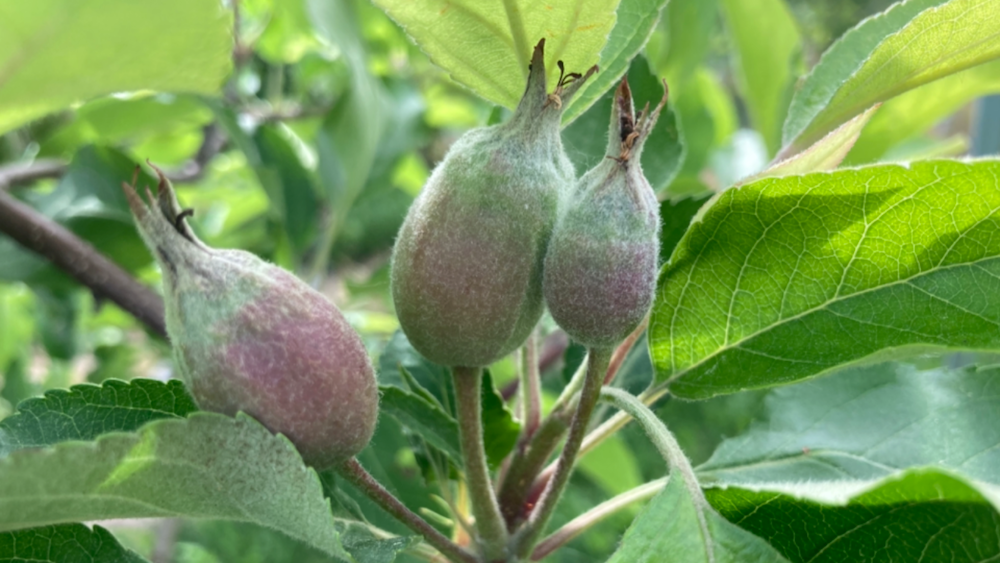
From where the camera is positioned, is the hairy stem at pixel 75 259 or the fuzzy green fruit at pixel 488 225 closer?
the fuzzy green fruit at pixel 488 225

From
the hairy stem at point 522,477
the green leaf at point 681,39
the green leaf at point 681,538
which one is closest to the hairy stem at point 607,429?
the hairy stem at point 522,477

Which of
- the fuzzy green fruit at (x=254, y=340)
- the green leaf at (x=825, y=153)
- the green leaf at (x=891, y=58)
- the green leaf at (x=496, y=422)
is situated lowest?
the green leaf at (x=496, y=422)

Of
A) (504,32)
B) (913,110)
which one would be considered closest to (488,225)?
(504,32)

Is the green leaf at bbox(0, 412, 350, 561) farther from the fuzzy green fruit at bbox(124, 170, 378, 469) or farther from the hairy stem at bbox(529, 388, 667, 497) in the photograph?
the hairy stem at bbox(529, 388, 667, 497)

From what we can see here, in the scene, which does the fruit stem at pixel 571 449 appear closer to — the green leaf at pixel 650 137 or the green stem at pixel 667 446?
the green stem at pixel 667 446

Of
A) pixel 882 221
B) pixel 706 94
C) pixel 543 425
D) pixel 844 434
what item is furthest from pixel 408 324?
pixel 706 94

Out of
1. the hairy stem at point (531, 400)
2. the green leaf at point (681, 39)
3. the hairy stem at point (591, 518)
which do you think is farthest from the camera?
the green leaf at point (681, 39)

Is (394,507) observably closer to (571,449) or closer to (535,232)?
(571,449)
